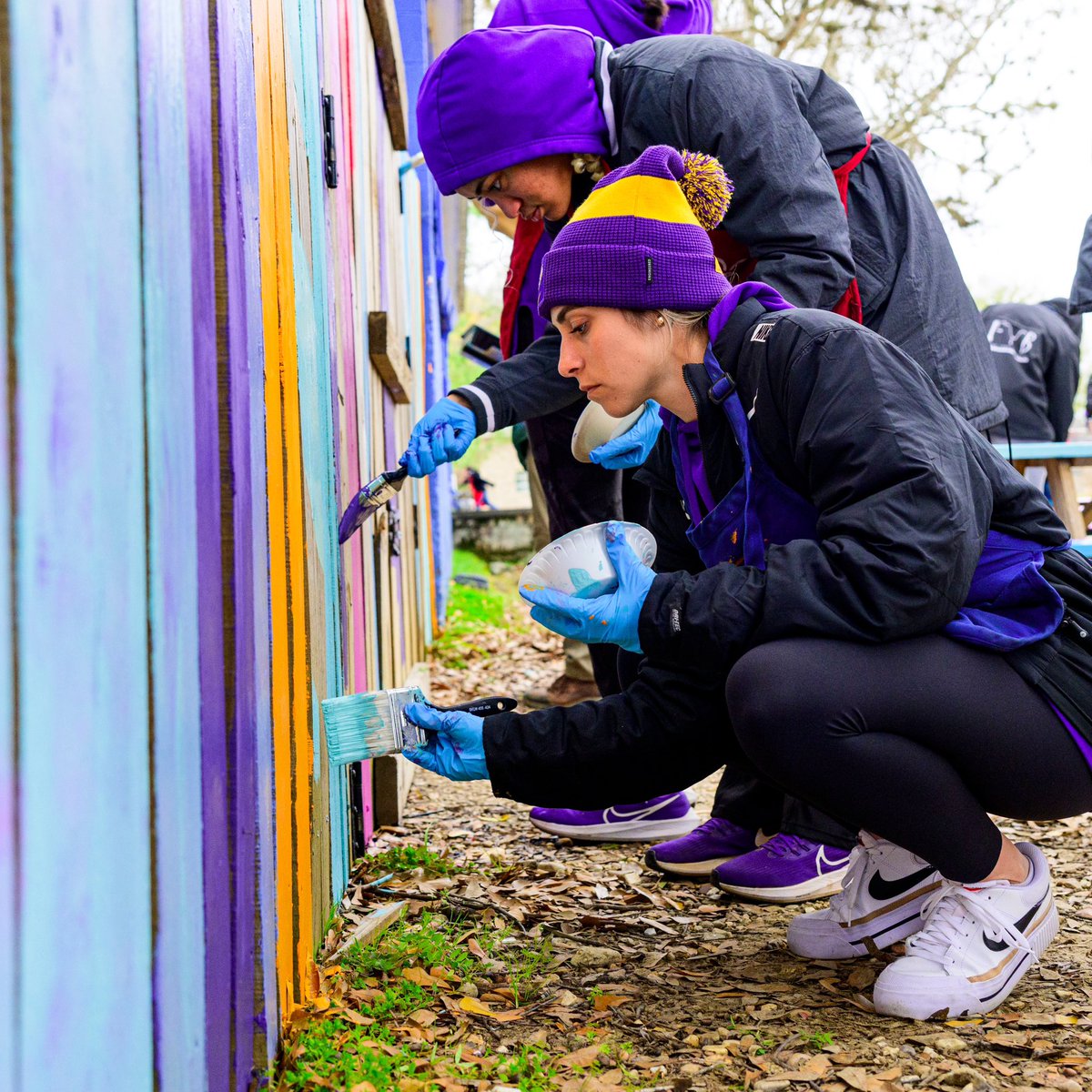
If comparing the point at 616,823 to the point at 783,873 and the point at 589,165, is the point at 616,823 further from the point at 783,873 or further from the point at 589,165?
the point at 589,165

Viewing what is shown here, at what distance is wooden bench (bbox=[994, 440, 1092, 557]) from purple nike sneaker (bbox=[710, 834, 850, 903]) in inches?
124

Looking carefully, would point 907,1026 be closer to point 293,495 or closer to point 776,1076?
point 776,1076

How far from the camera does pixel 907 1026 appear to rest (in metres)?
1.86

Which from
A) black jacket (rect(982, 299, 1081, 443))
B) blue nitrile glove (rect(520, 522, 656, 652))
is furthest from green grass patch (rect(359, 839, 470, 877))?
black jacket (rect(982, 299, 1081, 443))

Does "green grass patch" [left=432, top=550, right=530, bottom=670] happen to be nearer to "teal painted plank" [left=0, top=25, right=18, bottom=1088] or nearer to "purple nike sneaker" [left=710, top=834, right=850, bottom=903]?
"purple nike sneaker" [left=710, top=834, right=850, bottom=903]

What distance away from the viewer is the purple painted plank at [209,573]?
1.26 meters

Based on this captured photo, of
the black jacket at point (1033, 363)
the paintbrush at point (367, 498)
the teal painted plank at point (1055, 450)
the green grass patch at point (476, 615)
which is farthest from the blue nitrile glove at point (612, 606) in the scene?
the black jacket at point (1033, 363)

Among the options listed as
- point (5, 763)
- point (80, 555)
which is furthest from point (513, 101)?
point (5, 763)

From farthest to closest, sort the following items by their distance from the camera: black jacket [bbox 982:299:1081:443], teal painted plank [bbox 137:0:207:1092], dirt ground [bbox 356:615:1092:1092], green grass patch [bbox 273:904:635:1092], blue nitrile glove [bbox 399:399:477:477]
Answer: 1. black jacket [bbox 982:299:1081:443]
2. blue nitrile glove [bbox 399:399:477:477]
3. dirt ground [bbox 356:615:1092:1092]
4. green grass patch [bbox 273:904:635:1092]
5. teal painted plank [bbox 137:0:207:1092]

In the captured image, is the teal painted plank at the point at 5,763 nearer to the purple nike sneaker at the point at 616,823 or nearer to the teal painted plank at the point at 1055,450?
the purple nike sneaker at the point at 616,823

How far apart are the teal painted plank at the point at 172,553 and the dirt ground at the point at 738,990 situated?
77cm

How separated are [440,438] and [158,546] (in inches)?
59.7

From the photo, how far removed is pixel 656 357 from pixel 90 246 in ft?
4.28

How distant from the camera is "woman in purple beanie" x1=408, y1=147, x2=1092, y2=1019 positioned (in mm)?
1798
